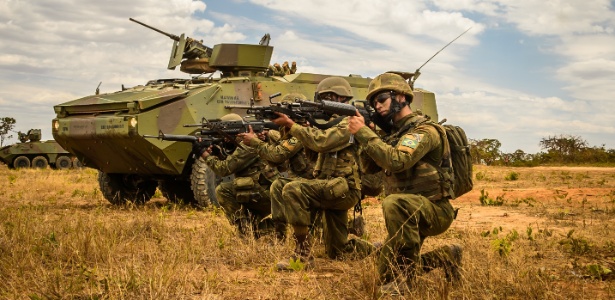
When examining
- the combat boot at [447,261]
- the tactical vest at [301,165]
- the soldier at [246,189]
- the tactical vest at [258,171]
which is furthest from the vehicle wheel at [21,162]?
the combat boot at [447,261]

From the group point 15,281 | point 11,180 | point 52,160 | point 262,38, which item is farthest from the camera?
point 52,160

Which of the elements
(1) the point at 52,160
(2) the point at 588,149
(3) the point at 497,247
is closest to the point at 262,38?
(3) the point at 497,247

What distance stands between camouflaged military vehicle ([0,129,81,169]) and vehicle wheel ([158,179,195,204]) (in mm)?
14426

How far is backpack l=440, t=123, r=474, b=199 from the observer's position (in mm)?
5320

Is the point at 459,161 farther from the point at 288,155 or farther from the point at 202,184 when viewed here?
the point at 202,184

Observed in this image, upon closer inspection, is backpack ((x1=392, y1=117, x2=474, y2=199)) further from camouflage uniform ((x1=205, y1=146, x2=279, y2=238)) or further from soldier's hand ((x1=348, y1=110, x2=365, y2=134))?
camouflage uniform ((x1=205, y1=146, x2=279, y2=238))

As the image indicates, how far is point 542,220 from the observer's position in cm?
977

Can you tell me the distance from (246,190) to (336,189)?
1794 mm

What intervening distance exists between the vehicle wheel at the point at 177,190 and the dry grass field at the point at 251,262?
284 cm

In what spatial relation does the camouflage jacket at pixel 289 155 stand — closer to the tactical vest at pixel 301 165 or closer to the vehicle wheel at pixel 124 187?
the tactical vest at pixel 301 165

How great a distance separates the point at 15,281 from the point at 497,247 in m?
3.77

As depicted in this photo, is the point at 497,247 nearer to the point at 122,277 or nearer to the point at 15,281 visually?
the point at 122,277

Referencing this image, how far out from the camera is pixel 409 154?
503cm

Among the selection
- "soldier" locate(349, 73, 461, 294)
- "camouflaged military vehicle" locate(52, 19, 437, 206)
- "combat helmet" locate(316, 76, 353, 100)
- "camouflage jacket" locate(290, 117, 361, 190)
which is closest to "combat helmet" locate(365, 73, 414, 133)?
"soldier" locate(349, 73, 461, 294)
